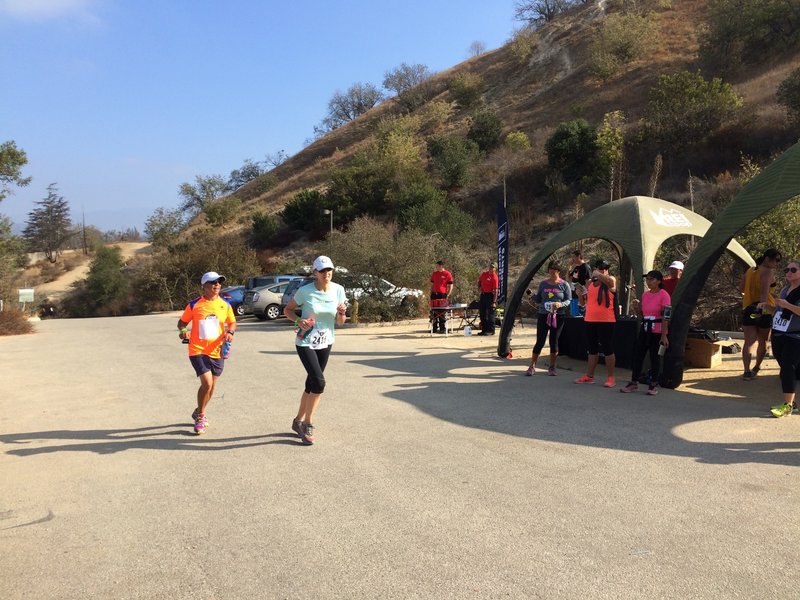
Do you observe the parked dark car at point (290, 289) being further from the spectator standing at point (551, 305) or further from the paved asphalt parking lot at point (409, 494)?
the spectator standing at point (551, 305)

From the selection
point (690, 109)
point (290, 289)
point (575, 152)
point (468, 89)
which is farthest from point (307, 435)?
point (468, 89)

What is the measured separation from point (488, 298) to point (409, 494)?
11244mm

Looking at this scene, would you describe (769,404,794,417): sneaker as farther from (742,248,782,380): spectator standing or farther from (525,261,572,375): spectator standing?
(525,261,572,375): spectator standing

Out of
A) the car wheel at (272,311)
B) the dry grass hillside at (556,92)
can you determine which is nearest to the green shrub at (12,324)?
the car wheel at (272,311)

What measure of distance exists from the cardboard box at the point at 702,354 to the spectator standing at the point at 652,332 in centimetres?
184

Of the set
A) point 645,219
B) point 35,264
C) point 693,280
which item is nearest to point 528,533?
point 693,280

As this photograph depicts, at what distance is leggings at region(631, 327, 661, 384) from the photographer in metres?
8.20

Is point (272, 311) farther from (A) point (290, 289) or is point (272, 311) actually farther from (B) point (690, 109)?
(B) point (690, 109)

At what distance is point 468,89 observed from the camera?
7525 centimetres

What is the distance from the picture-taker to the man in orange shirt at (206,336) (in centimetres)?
649

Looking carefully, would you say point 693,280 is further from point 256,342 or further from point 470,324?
point 256,342

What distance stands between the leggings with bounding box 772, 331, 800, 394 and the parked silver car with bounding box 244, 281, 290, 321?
18388 mm

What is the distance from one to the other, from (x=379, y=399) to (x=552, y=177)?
3359cm

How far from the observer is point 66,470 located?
5.55m
